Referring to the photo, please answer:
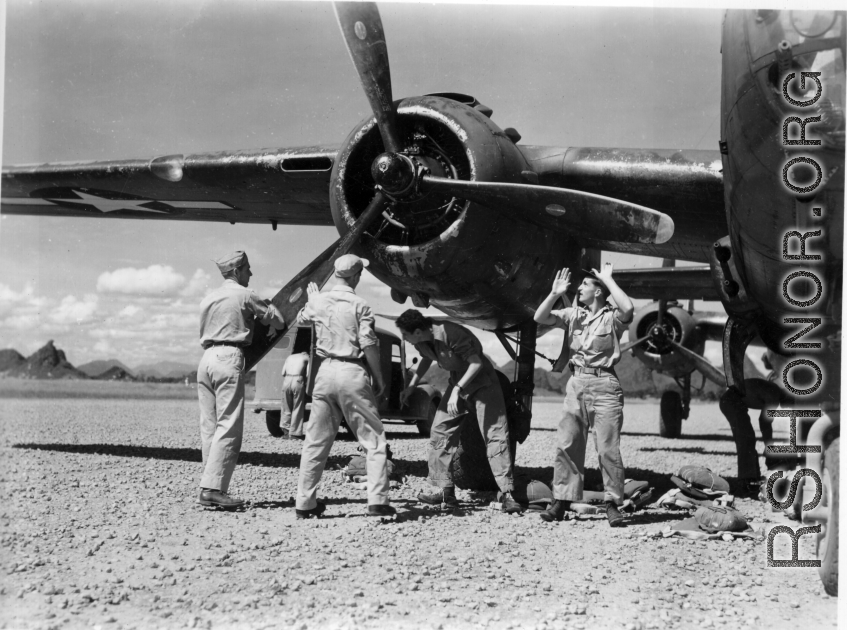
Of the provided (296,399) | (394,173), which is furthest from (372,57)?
(296,399)

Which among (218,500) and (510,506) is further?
(510,506)

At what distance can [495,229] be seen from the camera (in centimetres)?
645

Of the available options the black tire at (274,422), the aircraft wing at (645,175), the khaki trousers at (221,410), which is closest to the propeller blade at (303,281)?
the khaki trousers at (221,410)

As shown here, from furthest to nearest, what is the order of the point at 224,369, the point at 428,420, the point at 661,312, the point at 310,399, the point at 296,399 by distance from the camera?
the point at 661,312
the point at 428,420
the point at 310,399
the point at 296,399
the point at 224,369

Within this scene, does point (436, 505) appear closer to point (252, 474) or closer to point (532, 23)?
point (252, 474)

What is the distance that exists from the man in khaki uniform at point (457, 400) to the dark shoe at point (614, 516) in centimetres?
84

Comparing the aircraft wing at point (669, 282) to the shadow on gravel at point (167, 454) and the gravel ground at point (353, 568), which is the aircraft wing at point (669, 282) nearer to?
the shadow on gravel at point (167, 454)

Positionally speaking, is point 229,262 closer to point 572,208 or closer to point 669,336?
point 572,208

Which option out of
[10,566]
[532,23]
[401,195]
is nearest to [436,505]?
[401,195]

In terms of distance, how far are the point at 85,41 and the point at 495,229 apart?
11.9ft

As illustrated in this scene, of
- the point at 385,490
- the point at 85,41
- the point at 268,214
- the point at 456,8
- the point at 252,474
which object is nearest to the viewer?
the point at 456,8

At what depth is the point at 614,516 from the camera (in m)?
5.55

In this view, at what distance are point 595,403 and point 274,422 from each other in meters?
10.8

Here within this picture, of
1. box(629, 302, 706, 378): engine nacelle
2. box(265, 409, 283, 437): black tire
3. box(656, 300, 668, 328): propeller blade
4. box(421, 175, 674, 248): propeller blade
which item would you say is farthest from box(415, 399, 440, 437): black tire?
box(421, 175, 674, 248): propeller blade
